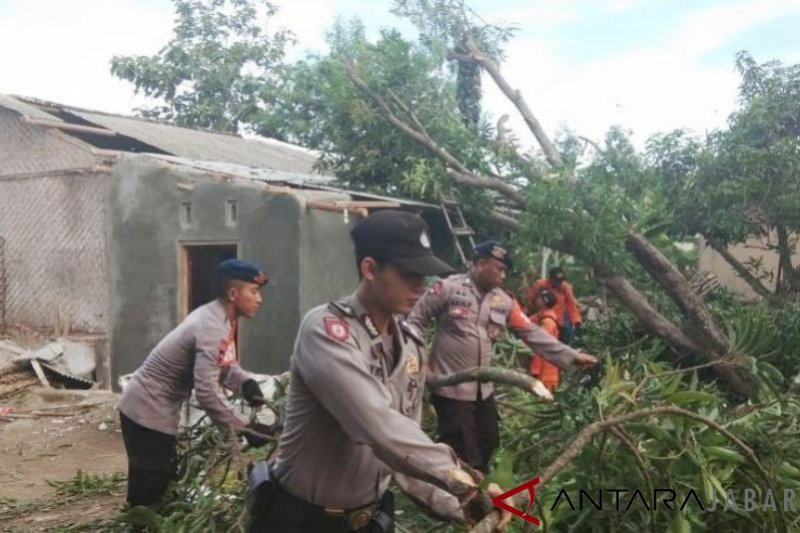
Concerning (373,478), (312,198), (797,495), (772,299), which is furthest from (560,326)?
(373,478)

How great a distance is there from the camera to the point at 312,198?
9.63 meters

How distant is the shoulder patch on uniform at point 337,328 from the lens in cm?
228

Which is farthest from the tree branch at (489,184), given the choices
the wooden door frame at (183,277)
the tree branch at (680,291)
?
the wooden door frame at (183,277)

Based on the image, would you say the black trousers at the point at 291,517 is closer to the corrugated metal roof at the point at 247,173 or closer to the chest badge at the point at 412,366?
the chest badge at the point at 412,366

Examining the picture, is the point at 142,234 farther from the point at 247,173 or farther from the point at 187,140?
the point at 187,140

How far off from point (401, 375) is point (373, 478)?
0.31 metres

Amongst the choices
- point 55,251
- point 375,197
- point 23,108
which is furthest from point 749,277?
point 23,108

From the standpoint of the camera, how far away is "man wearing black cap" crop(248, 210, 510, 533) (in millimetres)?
2166

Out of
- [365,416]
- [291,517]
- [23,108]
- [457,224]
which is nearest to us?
[365,416]

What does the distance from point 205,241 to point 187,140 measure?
12.7 feet

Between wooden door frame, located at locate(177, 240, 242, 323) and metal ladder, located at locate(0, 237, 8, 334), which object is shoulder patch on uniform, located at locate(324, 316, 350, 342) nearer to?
wooden door frame, located at locate(177, 240, 242, 323)

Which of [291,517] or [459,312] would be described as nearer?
[291,517]

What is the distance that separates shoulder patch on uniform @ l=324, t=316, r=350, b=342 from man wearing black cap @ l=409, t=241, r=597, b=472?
9.04 feet

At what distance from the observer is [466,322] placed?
5.28 metres
